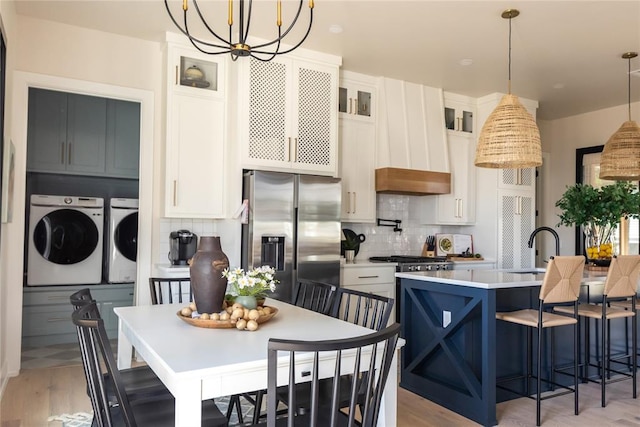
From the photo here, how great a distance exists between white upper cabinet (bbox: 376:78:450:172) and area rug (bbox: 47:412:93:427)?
11.5 feet

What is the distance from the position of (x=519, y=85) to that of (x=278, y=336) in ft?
15.3

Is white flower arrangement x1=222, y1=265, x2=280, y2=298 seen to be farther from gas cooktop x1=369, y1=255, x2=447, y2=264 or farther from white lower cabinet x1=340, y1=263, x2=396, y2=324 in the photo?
gas cooktop x1=369, y1=255, x2=447, y2=264

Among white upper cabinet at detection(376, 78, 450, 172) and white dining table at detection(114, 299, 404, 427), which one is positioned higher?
white upper cabinet at detection(376, 78, 450, 172)

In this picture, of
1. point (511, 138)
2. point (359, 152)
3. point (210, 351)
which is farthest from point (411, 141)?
point (210, 351)

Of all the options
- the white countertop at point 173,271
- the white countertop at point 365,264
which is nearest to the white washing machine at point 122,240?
the white countertop at point 173,271

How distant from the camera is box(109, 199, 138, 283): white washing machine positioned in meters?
5.02

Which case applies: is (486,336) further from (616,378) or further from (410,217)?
(410,217)

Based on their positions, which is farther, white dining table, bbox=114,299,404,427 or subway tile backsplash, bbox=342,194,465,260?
subway tile backsplash, bbox=342,194,465,260

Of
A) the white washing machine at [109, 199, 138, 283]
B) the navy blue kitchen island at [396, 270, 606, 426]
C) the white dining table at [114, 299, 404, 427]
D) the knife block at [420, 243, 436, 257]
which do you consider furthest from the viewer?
the knife block at [420, 243, 436, 257]

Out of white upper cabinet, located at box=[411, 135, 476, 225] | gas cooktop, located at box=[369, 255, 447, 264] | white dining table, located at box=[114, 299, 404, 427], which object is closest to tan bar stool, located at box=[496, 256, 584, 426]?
white dining table, located at box=[114, 299, 404, 427]

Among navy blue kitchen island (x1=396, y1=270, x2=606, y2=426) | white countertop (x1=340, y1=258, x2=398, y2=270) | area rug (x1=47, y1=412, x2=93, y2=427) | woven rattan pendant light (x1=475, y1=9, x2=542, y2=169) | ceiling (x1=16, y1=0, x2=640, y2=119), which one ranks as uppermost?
ceiling (x1=16, y1=0, x2=640, y2=119)

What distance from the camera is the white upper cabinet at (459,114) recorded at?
5.77 meters

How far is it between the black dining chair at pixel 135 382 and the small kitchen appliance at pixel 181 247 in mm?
1827

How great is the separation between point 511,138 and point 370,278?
2.06 meters
